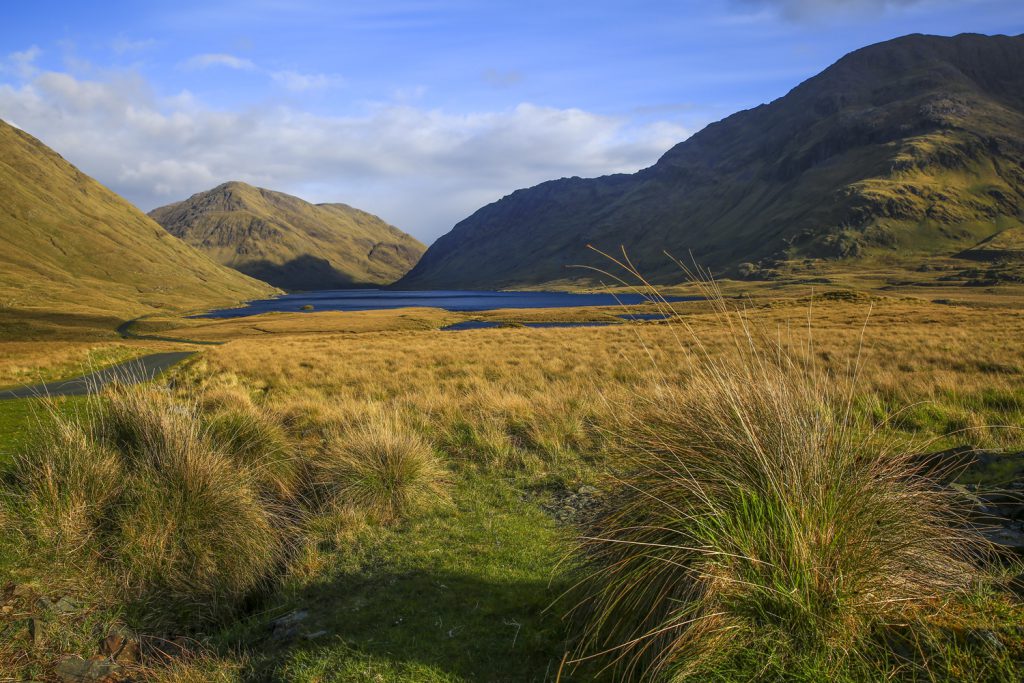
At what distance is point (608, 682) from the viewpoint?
336cm

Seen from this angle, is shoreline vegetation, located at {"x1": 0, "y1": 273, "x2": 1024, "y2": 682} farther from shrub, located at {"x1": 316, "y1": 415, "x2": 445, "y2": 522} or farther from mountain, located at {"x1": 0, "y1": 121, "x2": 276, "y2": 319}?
mountain, located at {"x1": 0, "y1": 121, "x2": 276, "y2": 319}

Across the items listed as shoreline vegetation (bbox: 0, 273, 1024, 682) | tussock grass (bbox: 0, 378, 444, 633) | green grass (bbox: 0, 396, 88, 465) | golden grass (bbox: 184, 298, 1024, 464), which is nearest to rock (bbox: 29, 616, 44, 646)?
shoreline vegetation (bbox: 0, 273, 1024, 682)

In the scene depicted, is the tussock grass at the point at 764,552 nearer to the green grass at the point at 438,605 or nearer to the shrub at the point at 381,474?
the green grass at the point at 438,605

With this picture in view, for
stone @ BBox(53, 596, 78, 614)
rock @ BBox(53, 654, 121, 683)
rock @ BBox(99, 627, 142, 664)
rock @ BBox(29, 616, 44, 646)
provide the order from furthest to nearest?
stone @ BBox(53, 596, 78, 614), rock @ BBox(99, 627, 142, 664), rock @ BBox(29, 616, 44, 646), rock @ BBox(53, 654, 121, 683)

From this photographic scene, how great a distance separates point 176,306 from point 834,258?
17370 cm

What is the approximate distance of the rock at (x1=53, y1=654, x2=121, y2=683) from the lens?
13.8 feet

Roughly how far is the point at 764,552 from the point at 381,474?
18.6ft

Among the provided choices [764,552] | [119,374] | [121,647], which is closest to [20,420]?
[121,647]

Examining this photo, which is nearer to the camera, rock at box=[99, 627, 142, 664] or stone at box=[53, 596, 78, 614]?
rock at box=[99, 627, 142, 664]

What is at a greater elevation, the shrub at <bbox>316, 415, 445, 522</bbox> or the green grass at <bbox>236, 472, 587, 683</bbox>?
the shrub at <bbox>316, 415, 445, 522</bbox>

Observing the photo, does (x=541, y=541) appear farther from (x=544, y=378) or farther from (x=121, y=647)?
(x=544, y=378)

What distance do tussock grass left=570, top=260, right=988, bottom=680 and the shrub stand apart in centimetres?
411

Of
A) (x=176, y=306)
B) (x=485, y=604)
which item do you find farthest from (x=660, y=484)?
(x=176, y=306)

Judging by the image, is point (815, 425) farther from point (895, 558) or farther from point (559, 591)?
point (559, 591)
